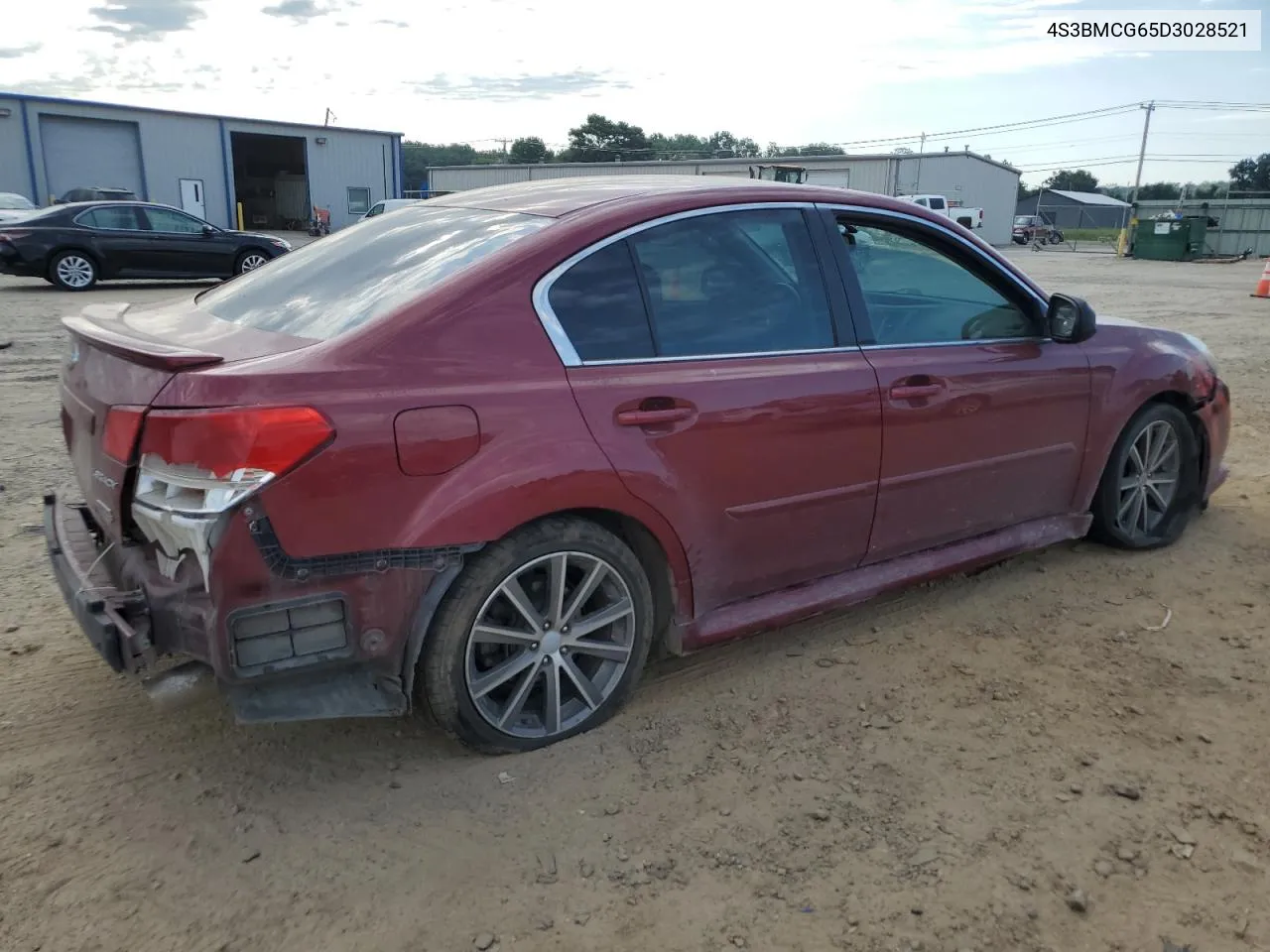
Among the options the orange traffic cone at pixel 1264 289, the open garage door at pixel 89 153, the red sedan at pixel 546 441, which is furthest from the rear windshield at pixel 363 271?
the open garage door at pixel 89 153

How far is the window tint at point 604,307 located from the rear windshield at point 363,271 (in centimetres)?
22

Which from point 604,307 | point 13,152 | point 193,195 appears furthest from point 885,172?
point 604,307

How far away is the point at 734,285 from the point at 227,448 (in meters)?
1.69

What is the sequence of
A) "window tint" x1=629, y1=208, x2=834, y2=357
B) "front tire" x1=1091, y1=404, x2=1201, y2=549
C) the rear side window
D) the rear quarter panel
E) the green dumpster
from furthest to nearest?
the green dumpster, "front tire" x1=1091, y1=404, x2=1201, y2=549, "window tint" x1=629, y1=208, x2=834, y2=357, the rear side window, the rear quarter panel

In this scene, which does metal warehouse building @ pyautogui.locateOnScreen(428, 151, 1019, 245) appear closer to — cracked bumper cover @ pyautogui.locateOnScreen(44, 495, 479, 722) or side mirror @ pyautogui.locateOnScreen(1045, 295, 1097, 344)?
side mirror @ pyautogui.locateOnScreen(1045, 295, 1097, 344)

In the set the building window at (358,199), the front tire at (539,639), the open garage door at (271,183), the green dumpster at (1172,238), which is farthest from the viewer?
the open garage door at (271,183)

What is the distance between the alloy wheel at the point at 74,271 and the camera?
14.7 metres

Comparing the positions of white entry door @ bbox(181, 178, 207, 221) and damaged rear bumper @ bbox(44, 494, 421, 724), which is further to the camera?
white entry door @ bbox(181, 178, 207, 221)

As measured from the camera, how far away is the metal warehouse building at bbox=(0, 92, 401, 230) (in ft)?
105

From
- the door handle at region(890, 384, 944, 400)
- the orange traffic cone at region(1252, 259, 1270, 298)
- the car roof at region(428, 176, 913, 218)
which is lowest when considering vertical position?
the orange traffic cone at region(1252, 259, 1270, 298)

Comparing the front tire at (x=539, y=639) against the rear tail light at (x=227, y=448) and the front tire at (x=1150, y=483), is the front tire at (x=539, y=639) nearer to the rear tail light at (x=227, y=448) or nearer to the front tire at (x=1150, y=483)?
the rear tail light at (x=227, y=448)

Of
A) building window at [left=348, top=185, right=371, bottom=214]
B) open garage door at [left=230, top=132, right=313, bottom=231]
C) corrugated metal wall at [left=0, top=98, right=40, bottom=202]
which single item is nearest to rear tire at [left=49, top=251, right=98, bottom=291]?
corrugated metal wall at [left=0, top=98, right=40, bottom=202]

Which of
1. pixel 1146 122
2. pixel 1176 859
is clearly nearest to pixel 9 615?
pixel 1176 859

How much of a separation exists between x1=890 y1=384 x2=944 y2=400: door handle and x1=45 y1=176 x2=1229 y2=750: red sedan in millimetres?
13
